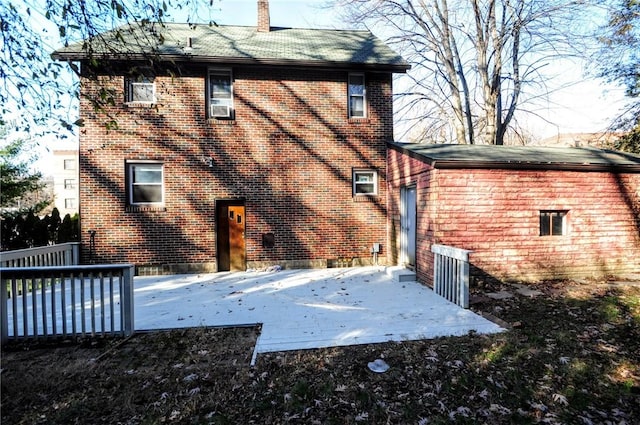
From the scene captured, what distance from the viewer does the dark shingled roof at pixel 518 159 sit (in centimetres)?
711

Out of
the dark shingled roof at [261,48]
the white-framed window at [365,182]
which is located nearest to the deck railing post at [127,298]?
the dark shingled roof at [261,48]

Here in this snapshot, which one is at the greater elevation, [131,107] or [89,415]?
[131,107]

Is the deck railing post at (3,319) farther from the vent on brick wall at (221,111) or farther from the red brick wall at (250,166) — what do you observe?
the vent on brick wall at (221,111)

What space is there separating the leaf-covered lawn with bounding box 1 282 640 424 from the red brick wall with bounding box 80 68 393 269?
4.91 metres

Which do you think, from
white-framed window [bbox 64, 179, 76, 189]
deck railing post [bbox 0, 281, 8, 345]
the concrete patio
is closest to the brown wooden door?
the concrete patio

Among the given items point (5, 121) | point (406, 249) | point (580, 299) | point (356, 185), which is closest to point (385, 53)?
point (356, 185)

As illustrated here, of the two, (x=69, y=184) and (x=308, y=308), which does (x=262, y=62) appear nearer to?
(x=308, y=308)

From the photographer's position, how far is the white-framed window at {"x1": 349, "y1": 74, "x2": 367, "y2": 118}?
988cm

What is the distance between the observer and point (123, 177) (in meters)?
8.91

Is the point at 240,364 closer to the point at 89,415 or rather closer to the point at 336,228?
the point at 89,415

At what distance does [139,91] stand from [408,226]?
28.0 ft

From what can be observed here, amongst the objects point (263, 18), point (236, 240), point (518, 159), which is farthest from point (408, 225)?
point (263, 18)

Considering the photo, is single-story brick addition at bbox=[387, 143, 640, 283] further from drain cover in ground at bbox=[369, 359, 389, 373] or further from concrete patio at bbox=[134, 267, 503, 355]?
drain cover in ground at bbox=[369, 359, 389, 373]

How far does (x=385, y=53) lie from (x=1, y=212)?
15.8 m
